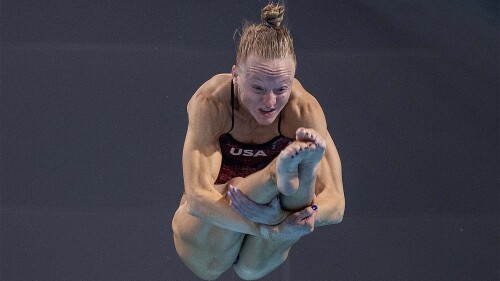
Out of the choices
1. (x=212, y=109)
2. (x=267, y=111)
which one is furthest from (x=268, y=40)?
(x=212, y=109)

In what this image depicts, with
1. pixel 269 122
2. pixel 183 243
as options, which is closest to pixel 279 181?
pixel 269 122

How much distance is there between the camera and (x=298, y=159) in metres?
2.10

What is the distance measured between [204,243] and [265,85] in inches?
29.8

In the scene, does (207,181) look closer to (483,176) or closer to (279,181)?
(279,181)

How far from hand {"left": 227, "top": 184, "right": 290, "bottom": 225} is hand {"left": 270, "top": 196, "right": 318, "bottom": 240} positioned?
23 millimetres

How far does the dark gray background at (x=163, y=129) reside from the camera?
12.9 feet

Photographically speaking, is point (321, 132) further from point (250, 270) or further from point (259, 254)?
point (250, 270)

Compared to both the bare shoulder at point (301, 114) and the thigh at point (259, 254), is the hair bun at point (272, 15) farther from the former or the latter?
the thigh at point (259, 254)

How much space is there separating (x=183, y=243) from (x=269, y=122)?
704mm

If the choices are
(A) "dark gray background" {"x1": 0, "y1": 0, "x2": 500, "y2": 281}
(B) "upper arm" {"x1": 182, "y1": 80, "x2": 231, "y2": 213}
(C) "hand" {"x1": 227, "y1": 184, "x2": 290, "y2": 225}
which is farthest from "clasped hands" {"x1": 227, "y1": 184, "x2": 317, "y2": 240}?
(A) "dark gray background" {"x1": 0, "y1": 0, "x2": 500, "y2": 281}

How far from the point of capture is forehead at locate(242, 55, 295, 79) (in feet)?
7.77

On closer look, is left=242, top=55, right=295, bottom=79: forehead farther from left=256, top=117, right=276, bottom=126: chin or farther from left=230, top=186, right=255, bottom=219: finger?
left=230, top=186, right=255, bottom=219: finger

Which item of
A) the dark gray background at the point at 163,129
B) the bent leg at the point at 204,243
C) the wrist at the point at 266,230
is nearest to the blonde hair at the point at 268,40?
the wrist at the point at 266,230

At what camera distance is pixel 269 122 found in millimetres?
2475
